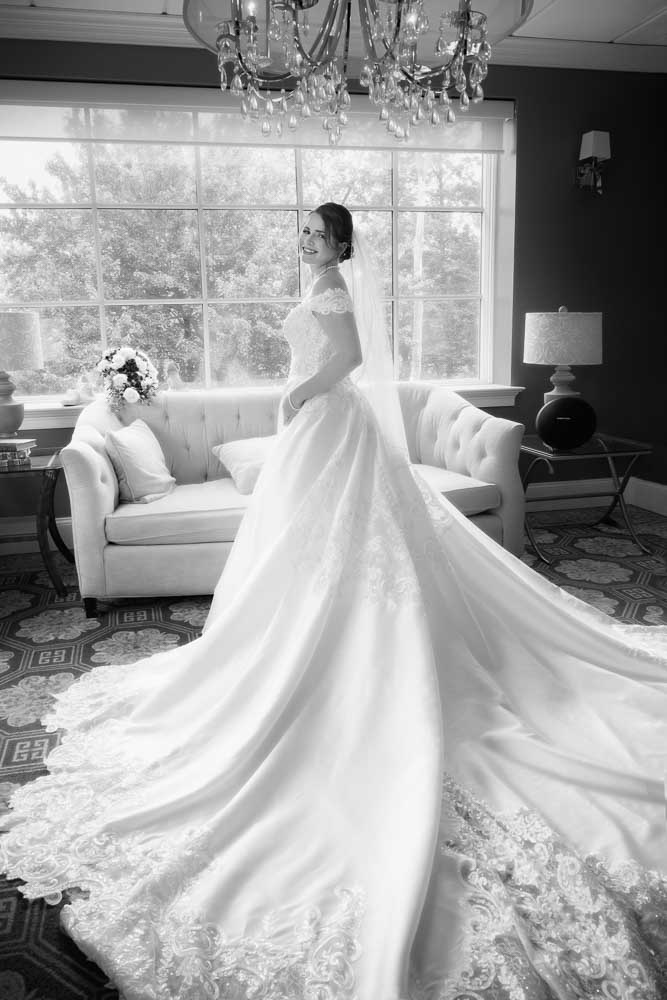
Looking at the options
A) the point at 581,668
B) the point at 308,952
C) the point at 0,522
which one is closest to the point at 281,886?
the point at 308,952

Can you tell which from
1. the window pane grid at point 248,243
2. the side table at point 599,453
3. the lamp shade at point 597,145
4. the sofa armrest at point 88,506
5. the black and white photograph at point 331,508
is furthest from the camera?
the lamp shade at point 597,145

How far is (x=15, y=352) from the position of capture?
4.01 meters

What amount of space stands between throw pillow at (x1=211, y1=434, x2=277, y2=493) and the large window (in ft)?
3.03

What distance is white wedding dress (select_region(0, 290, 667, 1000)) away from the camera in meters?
1.48

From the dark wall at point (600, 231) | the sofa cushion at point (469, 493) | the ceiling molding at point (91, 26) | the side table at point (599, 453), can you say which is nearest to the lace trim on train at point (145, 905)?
the sofa cushion at point (469, 493)

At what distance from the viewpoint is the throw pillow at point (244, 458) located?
403 centimetres

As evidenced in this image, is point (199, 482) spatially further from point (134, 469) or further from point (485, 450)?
point (485, 450)

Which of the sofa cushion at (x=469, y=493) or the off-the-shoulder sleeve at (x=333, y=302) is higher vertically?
the off-the-shoulder sleeve at (x=333, y=302)

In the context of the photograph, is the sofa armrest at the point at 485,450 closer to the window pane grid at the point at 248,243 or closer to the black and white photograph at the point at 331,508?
the black and white photograph at the point at 331,508

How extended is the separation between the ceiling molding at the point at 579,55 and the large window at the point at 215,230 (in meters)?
0.33

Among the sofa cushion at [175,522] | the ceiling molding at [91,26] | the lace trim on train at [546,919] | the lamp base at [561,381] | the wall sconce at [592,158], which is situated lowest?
the lace trim on train at [546,919]

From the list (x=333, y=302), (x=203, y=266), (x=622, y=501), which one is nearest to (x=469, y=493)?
(x=622, y=501)

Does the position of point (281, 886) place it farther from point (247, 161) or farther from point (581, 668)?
point (247, 161)

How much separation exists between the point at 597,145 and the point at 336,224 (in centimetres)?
328
